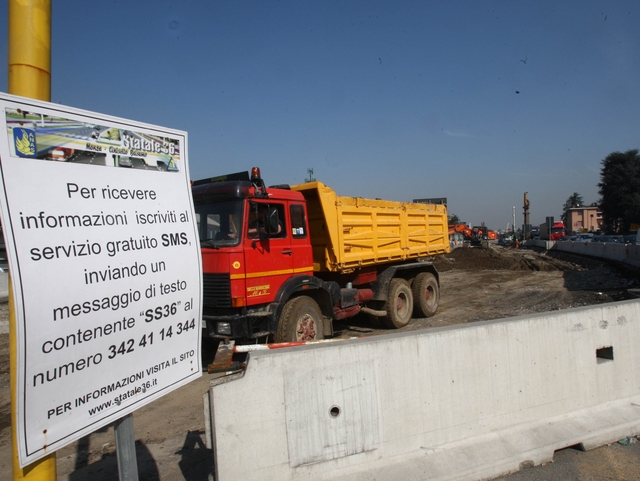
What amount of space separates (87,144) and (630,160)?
224ft

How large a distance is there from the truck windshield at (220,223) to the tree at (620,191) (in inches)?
2270

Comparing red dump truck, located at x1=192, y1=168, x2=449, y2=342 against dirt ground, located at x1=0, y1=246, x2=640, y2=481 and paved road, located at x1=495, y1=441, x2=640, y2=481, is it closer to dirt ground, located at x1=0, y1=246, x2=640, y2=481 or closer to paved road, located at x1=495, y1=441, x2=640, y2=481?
dirt ground, located at x1=0, y1=246, x2=640, y2=481

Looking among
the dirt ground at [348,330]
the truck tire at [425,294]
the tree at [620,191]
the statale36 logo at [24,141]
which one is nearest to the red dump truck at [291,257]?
the truck tire at [425,294]

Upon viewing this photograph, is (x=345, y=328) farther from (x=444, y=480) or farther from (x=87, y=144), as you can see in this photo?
(x=87, y=144)

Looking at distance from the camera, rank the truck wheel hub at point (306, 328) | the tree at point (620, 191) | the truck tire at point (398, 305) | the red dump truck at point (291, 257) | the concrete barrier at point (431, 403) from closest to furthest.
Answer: the concrete barrier at point (431, 403) < the red dump truck at point (291, 257) < the truck wheel hub at point (306, 328) < the truck tire at point (398, 305) < the tree at point (620, 191)

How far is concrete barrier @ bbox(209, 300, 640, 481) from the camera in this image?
9.87ft

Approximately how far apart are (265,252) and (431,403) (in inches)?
145

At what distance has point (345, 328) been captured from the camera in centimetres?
1022

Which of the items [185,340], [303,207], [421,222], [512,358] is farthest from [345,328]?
[185,340]

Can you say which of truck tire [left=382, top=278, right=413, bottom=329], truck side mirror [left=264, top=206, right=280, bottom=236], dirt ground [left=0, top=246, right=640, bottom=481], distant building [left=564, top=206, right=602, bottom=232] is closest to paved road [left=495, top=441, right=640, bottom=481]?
dirt ground [left=0, top=246, right=640, bottom=481]

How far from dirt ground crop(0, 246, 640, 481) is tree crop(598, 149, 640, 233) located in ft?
117

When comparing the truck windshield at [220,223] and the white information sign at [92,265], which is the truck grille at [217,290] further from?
the white information sign at [92,265]

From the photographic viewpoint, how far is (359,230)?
28.1 feet

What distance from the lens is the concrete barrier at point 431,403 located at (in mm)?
3008
